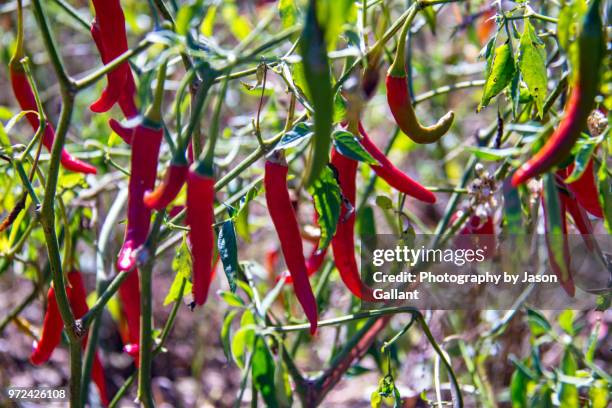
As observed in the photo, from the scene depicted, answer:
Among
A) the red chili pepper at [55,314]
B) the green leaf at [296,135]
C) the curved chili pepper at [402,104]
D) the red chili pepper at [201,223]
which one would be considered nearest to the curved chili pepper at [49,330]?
the red chili pepper at [55,314]

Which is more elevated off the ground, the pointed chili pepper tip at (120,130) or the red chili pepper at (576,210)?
the pointed chili pepper tip at (120,130)

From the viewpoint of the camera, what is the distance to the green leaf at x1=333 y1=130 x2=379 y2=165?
1.09 m

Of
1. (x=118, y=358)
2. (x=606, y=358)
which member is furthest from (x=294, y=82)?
(x=118, y=358)

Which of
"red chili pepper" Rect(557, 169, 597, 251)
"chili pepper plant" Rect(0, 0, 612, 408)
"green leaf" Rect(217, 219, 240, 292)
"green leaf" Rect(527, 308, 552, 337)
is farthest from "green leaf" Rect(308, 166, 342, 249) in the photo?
"green leaf" Rect(527, 308, 552, 337)

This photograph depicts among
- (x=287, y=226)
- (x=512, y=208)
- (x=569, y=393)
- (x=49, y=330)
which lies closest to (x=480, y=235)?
(x=569, y=393)

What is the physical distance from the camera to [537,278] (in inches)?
67.2

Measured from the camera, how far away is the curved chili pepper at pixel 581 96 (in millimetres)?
799

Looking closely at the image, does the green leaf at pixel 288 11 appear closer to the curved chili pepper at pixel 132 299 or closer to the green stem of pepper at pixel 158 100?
the green stem of pepper at pixel 158 100

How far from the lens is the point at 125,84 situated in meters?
1.29

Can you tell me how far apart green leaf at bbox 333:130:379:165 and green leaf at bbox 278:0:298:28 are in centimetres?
26

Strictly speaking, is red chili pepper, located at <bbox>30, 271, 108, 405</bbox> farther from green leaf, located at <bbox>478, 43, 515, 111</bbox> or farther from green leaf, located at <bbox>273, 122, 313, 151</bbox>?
green leaf, located at <bbox>478, 43, 515, 111</bbox>

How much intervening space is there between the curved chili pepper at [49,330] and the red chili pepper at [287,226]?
531 millimetres

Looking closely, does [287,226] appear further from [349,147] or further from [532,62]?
[532,62]

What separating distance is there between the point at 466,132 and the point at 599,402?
6.85 ft
